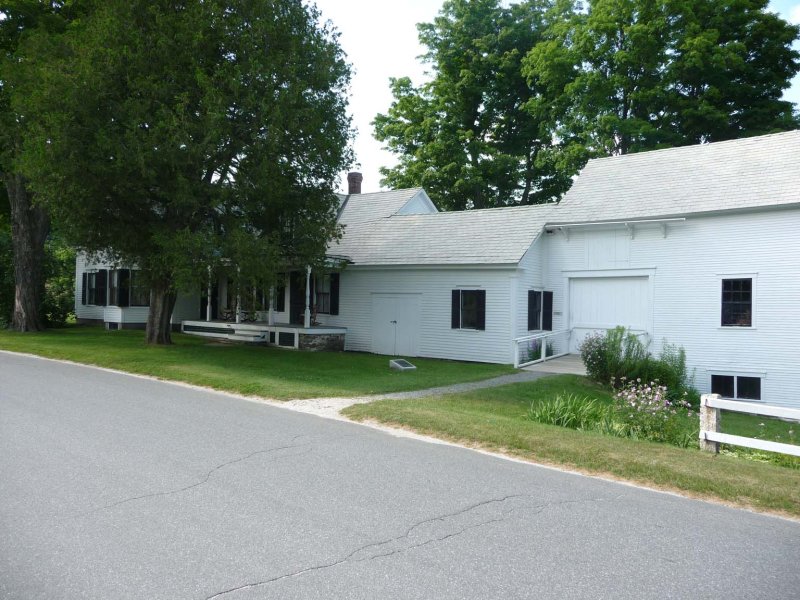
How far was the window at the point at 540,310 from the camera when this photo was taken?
21.0m

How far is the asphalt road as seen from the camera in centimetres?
437

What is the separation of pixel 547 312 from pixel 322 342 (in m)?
7.85

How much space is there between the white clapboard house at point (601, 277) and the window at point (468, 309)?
35 millimetres

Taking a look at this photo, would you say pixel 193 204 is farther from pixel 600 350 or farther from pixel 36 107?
pixel 600 350

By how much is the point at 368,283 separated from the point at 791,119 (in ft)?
66.2

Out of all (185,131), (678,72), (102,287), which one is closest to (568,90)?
(678,72)

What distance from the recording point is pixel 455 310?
70.1 feet

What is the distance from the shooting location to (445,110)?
38781 millimetres

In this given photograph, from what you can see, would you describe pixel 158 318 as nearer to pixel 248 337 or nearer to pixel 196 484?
pixel 248 337

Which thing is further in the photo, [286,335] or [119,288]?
[119,288]

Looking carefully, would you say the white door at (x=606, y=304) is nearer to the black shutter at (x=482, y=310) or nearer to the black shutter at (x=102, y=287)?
the black shutter at (x=482, y=310)

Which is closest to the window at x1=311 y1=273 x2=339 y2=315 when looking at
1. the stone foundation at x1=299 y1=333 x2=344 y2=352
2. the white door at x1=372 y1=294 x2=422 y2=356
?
the stone foundation at x1=299 y1=333 x2=344 y2=352

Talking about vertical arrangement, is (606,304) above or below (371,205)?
below

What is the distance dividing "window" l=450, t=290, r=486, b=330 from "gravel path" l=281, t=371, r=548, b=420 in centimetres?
396
